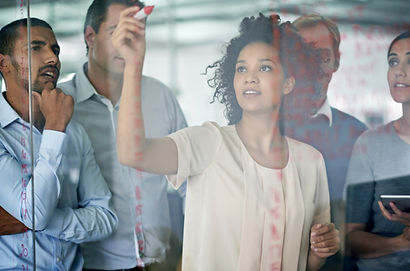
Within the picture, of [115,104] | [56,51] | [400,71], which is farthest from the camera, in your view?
[56,51]

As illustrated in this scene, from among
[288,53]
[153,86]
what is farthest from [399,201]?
[153,86]

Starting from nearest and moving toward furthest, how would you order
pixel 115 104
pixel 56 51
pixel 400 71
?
pixel 400 71 → pixel 115 104 → pixel 56 51

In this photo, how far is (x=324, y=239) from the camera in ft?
4.85

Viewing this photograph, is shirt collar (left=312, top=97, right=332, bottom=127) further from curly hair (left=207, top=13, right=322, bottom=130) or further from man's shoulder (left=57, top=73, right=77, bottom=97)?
man's shoulder (left=57, top=73, right=77, bottom=97)

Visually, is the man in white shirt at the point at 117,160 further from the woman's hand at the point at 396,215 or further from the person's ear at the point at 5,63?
the woman's hand at the point at 396,215

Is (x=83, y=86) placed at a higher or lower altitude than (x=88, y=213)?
higher

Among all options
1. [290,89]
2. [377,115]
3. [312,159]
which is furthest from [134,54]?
[377,115]

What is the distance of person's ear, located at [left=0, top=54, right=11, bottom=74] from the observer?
5.78ft

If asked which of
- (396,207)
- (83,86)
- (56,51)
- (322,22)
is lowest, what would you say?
(396,207)

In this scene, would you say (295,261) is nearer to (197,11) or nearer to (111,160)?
(111,160)

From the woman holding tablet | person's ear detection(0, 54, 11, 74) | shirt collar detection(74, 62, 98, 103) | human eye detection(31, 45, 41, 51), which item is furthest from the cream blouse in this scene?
person's ear detection(0, 54, 11, 74)

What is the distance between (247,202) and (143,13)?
667 mm

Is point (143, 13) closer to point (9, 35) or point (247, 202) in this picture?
point (9, 35)

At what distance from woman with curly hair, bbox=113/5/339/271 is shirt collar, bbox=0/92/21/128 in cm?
48
